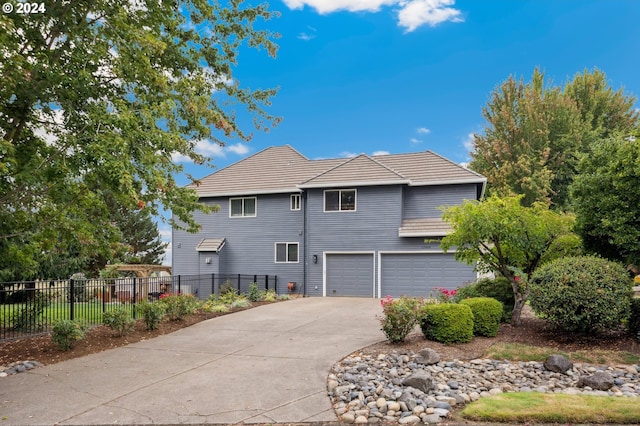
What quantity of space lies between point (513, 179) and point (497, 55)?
797 cm

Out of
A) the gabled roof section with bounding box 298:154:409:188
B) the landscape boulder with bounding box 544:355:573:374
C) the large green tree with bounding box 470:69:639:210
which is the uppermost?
the large green tree with bounding box 470:69:639:210

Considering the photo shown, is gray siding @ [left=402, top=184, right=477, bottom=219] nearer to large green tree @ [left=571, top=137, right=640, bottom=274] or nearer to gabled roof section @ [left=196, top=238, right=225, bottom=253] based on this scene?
large green tree @ [left=571, top=137, right=640, bottom=274]

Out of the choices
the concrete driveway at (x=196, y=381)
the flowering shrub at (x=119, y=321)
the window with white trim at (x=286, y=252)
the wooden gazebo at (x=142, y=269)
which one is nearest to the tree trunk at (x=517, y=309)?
the concrete driveway at (x=196, y=381)

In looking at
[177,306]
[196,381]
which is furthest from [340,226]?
[196,381]

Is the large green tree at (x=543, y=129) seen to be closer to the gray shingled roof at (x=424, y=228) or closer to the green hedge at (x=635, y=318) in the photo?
the gray shingled roof at (x=424, y=228)

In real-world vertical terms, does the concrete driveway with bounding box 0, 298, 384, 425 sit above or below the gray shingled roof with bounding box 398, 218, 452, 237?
below

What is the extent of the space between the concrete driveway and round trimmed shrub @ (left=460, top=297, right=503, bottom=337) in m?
2.00

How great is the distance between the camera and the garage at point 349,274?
18469mm

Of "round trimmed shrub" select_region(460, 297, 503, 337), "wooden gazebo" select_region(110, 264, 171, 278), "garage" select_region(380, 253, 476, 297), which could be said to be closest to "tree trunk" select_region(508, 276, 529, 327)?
"round trimmed shrub" select_region(460, 297, 503, 337)

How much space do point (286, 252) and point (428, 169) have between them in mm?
7735

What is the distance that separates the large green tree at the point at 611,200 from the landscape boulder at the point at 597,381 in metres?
3.54

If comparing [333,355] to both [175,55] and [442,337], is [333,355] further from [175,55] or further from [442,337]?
[175,55]

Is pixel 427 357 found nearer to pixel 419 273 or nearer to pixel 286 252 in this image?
pixel 419 273

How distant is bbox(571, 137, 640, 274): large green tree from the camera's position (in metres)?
8.15
